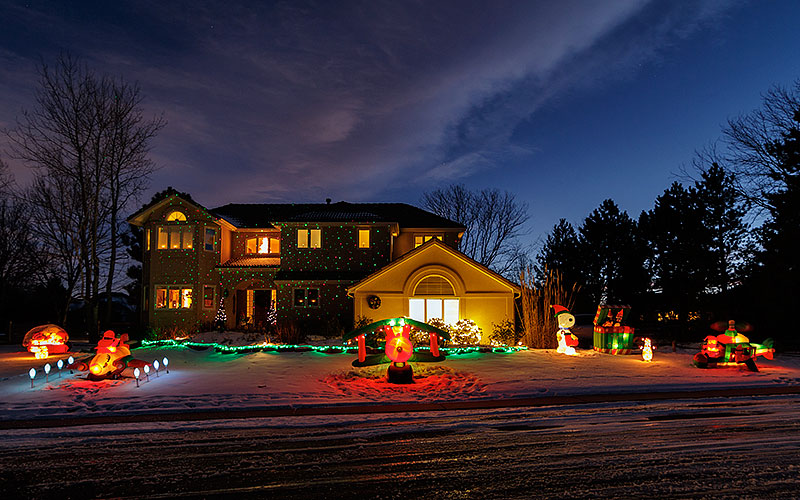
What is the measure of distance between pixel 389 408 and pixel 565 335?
31.5ft

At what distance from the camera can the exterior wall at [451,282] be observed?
1994cm

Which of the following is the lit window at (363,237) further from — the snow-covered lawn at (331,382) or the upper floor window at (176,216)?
the snow-covered lawn at (331,382)

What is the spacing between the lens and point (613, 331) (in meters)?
16.8

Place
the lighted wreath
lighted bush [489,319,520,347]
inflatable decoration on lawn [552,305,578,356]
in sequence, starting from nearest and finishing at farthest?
inflatable decoration on lawn [552,305,578,356] → lighted bush [489,319,520,347] → the lighted wreath

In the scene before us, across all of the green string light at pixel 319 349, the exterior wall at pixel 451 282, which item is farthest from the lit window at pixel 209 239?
the exterior wall at pixel 451 282

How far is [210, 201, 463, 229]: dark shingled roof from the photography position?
2552 centimetres

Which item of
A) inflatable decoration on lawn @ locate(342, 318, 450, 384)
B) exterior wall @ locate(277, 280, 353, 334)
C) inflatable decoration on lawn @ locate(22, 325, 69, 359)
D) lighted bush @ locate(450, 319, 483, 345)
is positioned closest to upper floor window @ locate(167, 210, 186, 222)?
exterior wall @ locate(277, 280, 353, 334)

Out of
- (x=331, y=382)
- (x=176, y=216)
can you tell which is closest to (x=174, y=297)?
(x=176, y=216)

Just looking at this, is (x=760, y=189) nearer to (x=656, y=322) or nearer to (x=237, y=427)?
(x=656, y=322)

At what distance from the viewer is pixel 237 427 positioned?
754 centimetres

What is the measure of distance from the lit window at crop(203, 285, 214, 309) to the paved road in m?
18.4

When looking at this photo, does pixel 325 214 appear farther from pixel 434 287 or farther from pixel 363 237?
pixel 434 287

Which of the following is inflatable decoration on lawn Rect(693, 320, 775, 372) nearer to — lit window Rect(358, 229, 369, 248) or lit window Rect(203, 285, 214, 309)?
lit window Rect(358, 229, 369, 248)

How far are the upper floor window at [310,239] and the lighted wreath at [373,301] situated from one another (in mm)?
6156
